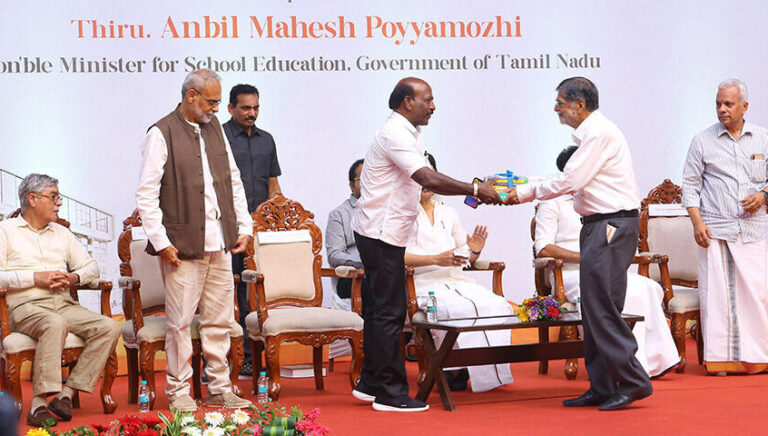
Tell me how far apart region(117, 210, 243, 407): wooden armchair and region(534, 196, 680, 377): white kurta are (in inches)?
71.0

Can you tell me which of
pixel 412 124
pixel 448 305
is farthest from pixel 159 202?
pixel 448 305

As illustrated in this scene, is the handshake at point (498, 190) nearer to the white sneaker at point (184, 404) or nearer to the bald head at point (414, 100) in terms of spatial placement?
the bald head at point (414, 100)

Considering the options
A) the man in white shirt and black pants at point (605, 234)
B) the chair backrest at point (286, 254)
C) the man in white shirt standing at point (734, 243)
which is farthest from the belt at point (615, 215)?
the chair backrest at point (286, 254)

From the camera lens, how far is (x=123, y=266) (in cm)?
451

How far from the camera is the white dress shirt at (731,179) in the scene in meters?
4.79

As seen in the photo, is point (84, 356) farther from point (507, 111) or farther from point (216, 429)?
point (507, 111)

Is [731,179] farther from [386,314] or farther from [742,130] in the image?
[386,314]

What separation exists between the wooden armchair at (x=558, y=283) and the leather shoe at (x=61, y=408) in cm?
241

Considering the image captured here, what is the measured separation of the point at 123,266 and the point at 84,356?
2.21 ft

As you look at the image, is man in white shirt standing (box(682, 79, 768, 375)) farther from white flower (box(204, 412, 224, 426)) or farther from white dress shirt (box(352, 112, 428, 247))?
white flower (box(204, 412, 224, 426))

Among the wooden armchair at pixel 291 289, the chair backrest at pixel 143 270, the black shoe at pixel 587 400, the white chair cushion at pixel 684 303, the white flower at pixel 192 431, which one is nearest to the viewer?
the white flower at pixel 192 431

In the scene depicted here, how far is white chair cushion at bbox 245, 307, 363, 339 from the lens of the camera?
167 inches

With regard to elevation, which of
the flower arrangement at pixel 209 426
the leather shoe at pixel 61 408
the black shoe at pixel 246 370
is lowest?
the black shoe at pixel 246 370

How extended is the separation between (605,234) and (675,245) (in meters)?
2.06
